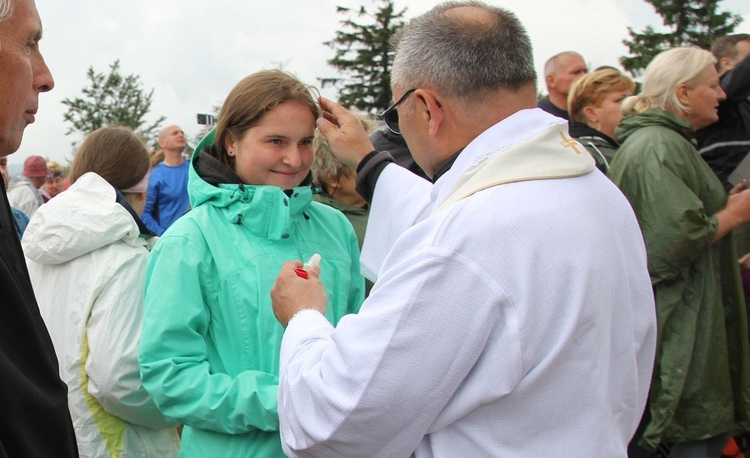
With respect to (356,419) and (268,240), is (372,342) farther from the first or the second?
(268,240)

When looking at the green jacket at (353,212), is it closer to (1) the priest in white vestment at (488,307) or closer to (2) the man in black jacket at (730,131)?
(1) the priest in white vestment at (488,307)

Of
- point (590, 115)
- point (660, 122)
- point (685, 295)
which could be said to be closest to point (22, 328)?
point (685, 295)

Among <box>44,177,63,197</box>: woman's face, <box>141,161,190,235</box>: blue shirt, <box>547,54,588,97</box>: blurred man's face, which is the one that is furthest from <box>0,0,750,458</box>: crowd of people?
<box>44,177,63,197</box>: woman's face

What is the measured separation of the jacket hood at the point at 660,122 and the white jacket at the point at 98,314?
2.55 meters

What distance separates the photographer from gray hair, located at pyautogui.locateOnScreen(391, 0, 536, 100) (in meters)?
1.71

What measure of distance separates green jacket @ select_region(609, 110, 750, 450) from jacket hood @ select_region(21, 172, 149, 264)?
240 cm

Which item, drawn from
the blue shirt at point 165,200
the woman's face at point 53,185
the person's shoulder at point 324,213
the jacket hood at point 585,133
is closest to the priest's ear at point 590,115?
the jacket hood at point 585,133

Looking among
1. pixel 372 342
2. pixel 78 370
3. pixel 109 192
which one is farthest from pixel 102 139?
pixel 372 342

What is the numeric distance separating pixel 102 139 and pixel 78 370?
108 centimetres

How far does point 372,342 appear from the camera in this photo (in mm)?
1551

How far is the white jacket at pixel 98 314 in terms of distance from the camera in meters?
2.77

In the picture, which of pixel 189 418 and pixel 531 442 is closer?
pixel 531 442

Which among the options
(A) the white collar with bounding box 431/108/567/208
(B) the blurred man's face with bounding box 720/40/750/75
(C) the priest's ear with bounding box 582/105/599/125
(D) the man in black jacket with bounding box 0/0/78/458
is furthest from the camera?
(B) the blurred man's face with bounding box 720/40/750/75

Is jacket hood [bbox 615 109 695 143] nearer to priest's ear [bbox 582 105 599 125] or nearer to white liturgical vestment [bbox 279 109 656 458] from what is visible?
priest's ear [bbox 582 105 599 125]
